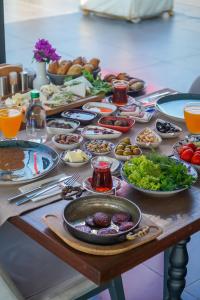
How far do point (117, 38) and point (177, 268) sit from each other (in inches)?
231

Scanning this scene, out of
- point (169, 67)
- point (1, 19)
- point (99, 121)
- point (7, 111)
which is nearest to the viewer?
point (7, 111)

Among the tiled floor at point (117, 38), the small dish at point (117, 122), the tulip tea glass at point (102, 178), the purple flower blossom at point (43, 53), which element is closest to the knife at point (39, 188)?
the tulip tea glass at point (102, 178)

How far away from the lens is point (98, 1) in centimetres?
840

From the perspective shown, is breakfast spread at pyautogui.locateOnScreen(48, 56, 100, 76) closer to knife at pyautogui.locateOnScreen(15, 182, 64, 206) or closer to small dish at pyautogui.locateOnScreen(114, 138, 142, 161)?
small dish at pyautogui.locateOnScreen(114, 138, 142, 161)

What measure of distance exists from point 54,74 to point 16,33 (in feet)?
16.2

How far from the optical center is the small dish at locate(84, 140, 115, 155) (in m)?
1.94

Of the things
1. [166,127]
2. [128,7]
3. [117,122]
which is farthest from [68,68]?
[128,7]

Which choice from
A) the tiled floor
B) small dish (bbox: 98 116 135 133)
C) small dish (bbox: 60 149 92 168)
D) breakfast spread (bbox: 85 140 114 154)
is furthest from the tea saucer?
the tiled floor

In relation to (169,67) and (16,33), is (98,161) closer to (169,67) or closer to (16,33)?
(169,67)

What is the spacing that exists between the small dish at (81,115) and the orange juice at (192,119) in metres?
0.37

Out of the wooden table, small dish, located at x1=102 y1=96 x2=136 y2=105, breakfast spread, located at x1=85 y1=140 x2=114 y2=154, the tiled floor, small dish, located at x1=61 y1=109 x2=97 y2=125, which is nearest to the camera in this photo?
the wooden table

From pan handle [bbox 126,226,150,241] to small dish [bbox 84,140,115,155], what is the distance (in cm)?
54

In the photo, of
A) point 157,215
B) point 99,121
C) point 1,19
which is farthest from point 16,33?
point 157,215

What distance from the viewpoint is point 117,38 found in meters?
7.36
